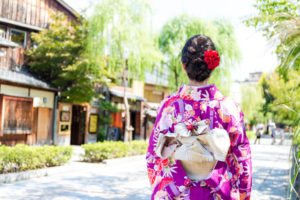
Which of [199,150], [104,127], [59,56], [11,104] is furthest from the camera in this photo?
[104,127]

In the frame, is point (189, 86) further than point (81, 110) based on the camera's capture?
No

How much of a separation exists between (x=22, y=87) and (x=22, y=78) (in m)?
0.43

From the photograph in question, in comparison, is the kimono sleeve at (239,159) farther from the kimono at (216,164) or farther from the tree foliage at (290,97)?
the tree foliage at (290,97)

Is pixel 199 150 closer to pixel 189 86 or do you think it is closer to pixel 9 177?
pixel 189 86

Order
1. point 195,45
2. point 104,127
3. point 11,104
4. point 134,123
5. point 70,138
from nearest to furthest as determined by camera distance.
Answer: point 195,45 < point 11,104 < point 70,138 < point 104,127 < point 134,123

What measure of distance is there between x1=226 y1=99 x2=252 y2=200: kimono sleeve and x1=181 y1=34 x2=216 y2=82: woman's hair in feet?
0.86

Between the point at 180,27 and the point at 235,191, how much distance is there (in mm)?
15990

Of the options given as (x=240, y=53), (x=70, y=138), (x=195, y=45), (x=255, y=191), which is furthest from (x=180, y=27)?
(x=195, y=45)

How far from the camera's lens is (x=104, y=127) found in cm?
1945

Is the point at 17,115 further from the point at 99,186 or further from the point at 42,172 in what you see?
the point at 99,186

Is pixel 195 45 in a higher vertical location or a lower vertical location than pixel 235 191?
higher

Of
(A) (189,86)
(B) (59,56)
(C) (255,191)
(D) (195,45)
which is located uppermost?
(B) (59,56)

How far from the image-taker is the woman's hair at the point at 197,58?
5.78ft

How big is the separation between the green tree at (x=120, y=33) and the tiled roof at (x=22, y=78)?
8.85ft
